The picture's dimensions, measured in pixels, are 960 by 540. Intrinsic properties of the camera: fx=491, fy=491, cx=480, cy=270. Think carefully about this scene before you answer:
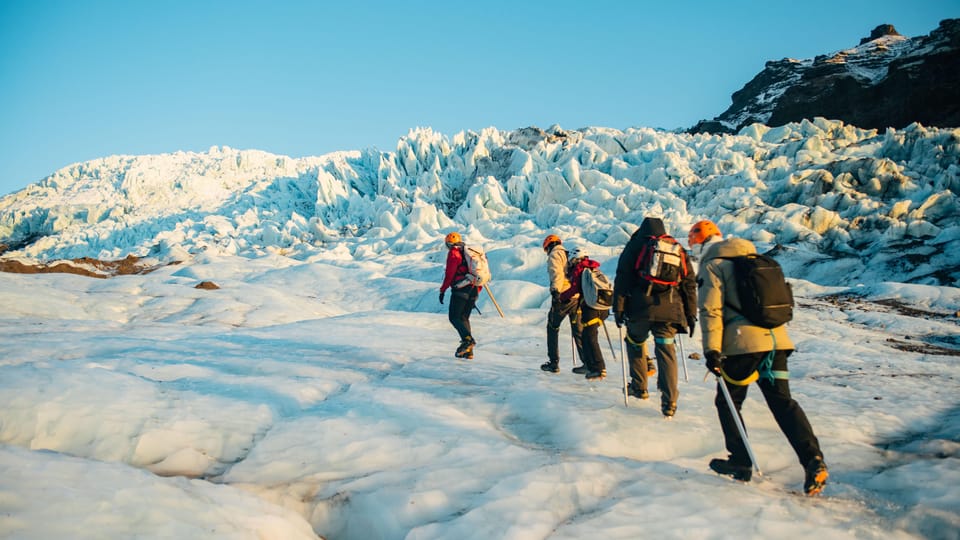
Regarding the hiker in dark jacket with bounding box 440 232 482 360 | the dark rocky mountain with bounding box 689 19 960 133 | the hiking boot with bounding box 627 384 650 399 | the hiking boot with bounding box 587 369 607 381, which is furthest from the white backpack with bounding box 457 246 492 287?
the dark rocky mountain with bounding box 689 19 960 133

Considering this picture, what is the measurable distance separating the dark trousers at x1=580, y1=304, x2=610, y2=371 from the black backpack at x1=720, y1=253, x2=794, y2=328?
112 inches

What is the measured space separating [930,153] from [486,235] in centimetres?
3336

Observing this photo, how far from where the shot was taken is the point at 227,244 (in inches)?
2393

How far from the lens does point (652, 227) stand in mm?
4980

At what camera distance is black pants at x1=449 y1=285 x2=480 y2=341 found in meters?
7.35

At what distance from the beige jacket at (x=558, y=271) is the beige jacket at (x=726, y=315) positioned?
2764 mm

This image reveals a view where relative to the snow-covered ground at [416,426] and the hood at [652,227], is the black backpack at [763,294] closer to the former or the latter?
the snow-covered ground at [416,426]

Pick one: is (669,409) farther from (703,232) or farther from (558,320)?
(558,320)

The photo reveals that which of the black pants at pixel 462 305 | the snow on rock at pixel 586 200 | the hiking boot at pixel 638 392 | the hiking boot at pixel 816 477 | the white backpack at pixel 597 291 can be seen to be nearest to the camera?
the hiking boot at pixel 816 477

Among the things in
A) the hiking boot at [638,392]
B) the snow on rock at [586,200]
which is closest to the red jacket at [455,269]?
the hiking boot at [638,392]

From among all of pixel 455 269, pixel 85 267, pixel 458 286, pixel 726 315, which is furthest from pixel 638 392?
pixel 85 267

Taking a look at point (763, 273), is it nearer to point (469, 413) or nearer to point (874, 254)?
point (469, 413)

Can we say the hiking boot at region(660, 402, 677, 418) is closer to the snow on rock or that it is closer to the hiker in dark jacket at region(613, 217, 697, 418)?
the hiker in dark jacket at region(613, 217, 697, 418)

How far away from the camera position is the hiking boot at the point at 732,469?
362cm
